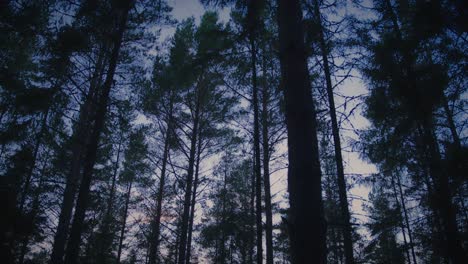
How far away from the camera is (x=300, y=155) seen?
230 cm

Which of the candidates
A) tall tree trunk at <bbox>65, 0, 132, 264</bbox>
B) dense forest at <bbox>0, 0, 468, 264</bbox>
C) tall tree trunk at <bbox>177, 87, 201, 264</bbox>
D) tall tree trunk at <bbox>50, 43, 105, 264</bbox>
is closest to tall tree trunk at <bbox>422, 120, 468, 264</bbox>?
dense forest at <bbox>0, 0, 468, 264</bbox>

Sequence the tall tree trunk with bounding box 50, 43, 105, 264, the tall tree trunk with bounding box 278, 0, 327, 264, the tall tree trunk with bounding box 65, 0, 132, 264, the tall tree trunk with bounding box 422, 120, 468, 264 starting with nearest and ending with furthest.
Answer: the tall tree trunk with bounding box 278, 0, 327, 264, the tall tree trunk with bounding box 65, 0, 132, 264, the tall tree trunk with bounding box 422, 120, 468, 264, the tall tree trunk with bounding box 50, 43, 105, 264

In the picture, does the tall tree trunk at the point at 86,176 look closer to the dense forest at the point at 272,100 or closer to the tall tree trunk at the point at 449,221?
the dense forest at the point at 272,100

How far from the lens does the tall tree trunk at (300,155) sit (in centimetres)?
199

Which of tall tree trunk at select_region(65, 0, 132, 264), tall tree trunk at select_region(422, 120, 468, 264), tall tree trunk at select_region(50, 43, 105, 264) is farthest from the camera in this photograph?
tall tree trunk at select_region(50, 43, 105, 264)

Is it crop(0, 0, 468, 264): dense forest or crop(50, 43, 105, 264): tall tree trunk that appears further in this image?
crop(50, 43, 105, 264): tall tree trunk

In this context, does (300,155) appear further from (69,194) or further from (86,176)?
(69,194)

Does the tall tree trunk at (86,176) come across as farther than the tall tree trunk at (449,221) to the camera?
No

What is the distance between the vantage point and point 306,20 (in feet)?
13.0

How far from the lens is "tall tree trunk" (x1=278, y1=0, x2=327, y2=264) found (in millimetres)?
1990

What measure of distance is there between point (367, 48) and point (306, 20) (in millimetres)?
5559

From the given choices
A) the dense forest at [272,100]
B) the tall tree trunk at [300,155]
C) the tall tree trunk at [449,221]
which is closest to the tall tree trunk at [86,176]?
the dense forest at [272,100]

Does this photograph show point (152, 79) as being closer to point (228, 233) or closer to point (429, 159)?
point (228, 233)

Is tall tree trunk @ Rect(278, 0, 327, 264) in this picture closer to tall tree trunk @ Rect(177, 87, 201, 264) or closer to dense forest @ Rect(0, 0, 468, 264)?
dense forest @ Rect(0, 0, 468, 264)
